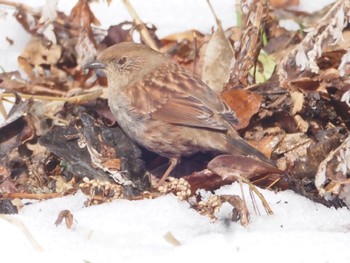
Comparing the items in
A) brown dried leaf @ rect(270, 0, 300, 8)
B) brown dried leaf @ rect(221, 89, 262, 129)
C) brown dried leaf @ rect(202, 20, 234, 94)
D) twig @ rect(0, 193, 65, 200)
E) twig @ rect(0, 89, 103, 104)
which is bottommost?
brown dried leaf @ rect(270, 0, 300, 8)

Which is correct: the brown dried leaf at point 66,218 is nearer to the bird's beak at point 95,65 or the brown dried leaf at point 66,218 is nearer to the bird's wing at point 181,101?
the bird's wing at point 181,101

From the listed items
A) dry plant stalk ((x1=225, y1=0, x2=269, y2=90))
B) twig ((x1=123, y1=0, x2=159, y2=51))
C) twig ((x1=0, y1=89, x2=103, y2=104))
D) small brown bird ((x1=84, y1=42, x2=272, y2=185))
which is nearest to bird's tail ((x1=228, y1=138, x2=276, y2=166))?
small brown bird ((x1=84, y1=42, x2=272, y2=185))

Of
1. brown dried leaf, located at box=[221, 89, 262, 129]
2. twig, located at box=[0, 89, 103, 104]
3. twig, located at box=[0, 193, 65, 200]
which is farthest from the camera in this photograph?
twig, located at box=[0, 89, 103, 104]

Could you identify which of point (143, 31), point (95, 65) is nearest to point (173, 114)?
point (95, 65)

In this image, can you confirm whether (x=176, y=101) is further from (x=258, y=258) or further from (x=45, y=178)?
(x=258, y=258)

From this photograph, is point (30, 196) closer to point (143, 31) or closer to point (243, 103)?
point (243, 103)

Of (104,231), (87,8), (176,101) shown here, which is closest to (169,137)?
(176,101)

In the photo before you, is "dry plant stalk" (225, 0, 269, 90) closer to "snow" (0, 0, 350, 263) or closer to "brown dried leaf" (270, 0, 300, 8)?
"snow" (0, 0, 350, 263)
